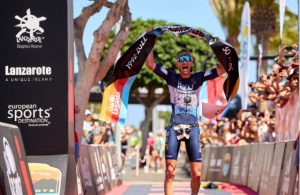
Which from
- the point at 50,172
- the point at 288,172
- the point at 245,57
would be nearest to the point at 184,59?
the point at 288,172

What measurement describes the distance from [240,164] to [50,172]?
1180 centimetres

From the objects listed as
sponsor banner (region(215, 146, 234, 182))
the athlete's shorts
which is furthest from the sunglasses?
sponsor banner (region(215, 146, 234, 182))

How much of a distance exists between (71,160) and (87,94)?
5.47m

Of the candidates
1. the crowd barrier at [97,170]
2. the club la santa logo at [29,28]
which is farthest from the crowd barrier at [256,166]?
the club la santa logo at [29,28]

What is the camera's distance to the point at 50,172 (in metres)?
7.86

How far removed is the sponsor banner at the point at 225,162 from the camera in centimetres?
2083

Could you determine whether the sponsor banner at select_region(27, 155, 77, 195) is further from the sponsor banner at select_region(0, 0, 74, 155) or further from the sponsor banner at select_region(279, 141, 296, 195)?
the sponsor banner at select_region(279, 141, 296, 195)

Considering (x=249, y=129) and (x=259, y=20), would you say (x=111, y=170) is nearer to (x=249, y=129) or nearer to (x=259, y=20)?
(x=249, y=129)

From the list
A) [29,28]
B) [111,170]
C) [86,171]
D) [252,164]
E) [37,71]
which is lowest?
[111,170]

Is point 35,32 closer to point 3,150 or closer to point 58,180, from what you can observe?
point 58,180

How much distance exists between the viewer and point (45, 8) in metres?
7.86

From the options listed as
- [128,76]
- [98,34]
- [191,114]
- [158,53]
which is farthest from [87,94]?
[158,53]

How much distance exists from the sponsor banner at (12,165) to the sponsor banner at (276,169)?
17.4 feet

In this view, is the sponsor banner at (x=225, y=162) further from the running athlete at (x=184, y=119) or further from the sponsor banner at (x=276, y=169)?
the running athlete at (x=184, y=119)
